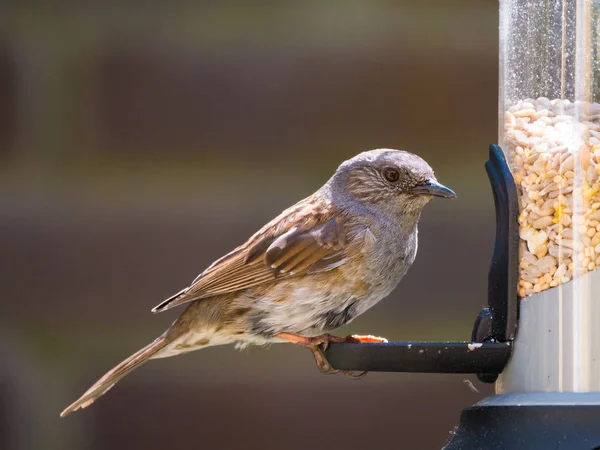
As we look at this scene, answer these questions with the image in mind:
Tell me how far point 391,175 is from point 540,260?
0.96 meters

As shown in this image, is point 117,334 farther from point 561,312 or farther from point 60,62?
point 561,312

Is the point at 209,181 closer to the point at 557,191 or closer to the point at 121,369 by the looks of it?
the point at 121,369

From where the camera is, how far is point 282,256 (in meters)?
4.43

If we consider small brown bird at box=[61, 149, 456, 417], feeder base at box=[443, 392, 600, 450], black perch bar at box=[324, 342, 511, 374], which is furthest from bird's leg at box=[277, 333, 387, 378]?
feeder base at box=[443, 392, 600, 450]

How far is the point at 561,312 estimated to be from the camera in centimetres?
363

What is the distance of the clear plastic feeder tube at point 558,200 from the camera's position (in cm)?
360

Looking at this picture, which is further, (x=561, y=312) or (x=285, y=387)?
(x=285, y=387)

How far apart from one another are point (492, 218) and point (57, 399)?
6.01ft

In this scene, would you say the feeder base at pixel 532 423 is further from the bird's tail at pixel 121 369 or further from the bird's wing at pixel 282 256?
the bird's tail at pixel 121 369

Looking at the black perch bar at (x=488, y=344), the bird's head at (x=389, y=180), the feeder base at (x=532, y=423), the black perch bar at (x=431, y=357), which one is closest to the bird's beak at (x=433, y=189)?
the bird's head at (x=389, y=180)

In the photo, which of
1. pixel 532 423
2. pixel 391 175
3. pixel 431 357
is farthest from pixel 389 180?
pixel 532 423

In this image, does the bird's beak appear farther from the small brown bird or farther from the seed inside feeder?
the seed inside feeder

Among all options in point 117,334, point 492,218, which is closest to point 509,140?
point 492,218

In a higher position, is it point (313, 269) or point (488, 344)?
point (313, 269)
